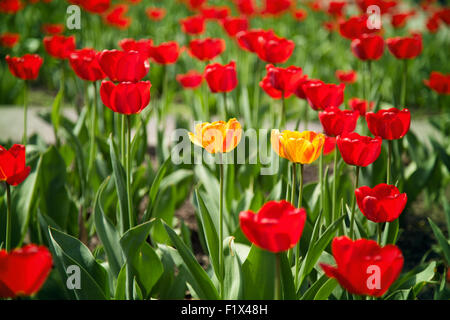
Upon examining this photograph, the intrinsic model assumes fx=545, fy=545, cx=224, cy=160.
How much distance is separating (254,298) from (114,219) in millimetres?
1056

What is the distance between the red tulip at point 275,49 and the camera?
71.6 inches

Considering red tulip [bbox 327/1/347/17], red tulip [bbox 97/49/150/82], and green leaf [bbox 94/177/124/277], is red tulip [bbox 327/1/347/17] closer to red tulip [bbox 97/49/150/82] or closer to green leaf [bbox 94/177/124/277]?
red tulip [bbox 97/49/150/82]

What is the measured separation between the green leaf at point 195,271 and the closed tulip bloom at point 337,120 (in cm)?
48

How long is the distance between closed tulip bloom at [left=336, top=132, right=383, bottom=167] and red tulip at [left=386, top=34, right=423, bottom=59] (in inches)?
37.3

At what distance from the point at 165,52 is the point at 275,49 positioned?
50cm

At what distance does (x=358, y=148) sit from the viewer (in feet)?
4.07

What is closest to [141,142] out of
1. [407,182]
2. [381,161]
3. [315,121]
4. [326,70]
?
[381,161]

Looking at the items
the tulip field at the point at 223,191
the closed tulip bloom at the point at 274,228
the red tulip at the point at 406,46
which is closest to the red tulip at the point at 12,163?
the tulip field at the point at 223,191

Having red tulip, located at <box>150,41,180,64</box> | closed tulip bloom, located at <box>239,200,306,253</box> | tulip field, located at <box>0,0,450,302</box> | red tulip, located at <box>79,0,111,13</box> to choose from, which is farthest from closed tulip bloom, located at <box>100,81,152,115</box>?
red tulip, located at <box>79,0,111,13</box>

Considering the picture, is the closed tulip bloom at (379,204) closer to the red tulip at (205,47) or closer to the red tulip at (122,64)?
the red tulip at (122,64)

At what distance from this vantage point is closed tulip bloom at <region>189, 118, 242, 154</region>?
113 centimetres

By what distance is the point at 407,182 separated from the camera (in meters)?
2.21

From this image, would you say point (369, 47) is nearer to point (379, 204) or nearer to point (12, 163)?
point (379, 204)
